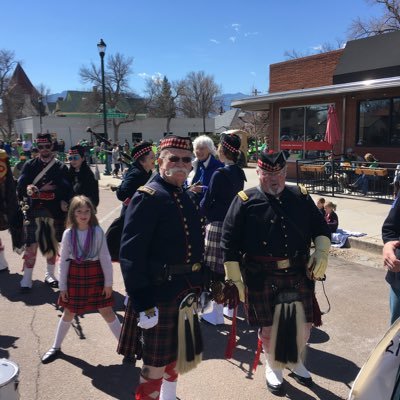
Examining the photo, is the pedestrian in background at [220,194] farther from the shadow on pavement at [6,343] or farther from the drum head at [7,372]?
the drum head at [7,372]

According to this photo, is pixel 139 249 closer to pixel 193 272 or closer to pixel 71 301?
pixel 193 272

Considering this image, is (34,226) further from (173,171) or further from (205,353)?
(173,171)

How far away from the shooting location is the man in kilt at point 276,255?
300 centimetres

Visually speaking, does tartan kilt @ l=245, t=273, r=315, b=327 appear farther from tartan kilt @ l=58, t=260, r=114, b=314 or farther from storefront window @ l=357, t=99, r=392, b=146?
storefront window @ l=357, t=99, r=392, b=146

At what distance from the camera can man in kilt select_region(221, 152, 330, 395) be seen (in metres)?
3.00

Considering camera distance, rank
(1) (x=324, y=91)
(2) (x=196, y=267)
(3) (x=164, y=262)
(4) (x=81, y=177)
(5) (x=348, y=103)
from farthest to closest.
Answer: (5) (x=348, y=103) → (1) (x=324, y=91) → (4) (x=81, y=177) → (2) (x=196, y=267) → (3) (x=164, y=262)

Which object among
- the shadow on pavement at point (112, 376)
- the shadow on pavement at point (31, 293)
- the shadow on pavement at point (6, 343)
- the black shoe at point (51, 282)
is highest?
the black shoe at point (51, 282)

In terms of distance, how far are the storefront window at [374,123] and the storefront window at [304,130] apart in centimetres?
131

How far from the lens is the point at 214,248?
4.31m

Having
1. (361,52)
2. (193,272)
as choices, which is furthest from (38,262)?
(361,52)

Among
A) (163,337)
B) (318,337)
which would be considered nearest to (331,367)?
(318,337)

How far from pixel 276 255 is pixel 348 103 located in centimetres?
1249

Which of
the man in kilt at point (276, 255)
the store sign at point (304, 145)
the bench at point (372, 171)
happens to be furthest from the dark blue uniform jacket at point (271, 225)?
the store sign at point (304, 145)

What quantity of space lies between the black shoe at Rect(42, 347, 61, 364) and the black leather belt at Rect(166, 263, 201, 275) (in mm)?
1927
